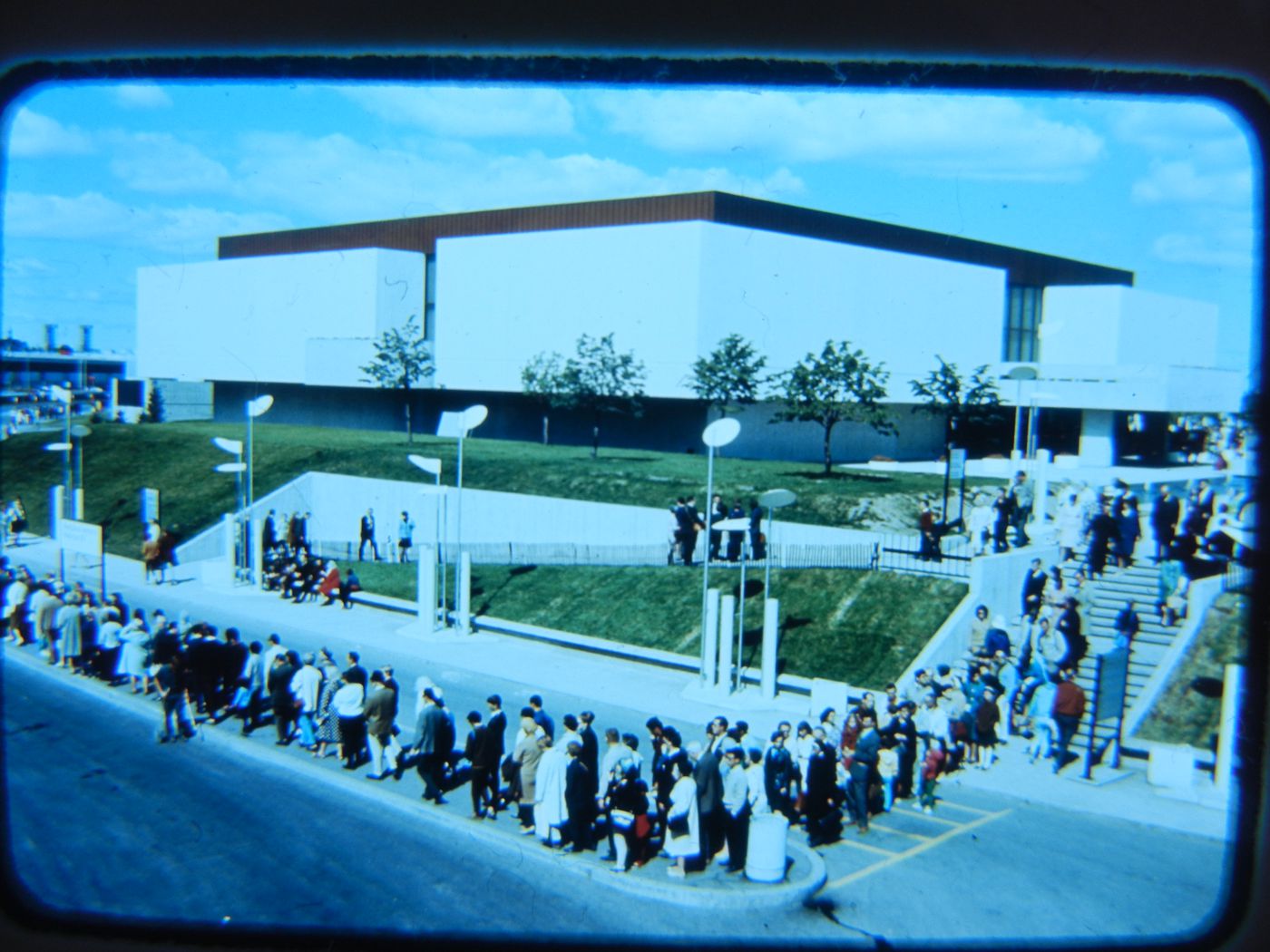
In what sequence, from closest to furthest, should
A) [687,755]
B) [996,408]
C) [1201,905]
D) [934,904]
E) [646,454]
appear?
[1201,905], [934,904], [687,755], [646,454], [996,408]

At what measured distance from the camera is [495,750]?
248 inches

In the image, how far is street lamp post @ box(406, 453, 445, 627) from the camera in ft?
33.4

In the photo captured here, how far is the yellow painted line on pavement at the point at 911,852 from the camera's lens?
17.5 ft

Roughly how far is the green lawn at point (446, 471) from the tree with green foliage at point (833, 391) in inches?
24.0

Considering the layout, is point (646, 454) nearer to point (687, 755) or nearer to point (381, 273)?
point (381, 273)

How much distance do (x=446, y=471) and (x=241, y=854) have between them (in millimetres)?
6306

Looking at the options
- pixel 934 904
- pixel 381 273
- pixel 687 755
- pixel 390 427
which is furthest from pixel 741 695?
pixel 381 273

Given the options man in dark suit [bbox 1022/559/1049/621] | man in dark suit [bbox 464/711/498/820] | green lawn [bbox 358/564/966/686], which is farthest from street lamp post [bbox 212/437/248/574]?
man in dark suit [bbox 1022/559/1049/621]

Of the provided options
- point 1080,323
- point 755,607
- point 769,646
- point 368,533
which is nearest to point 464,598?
point 368,533

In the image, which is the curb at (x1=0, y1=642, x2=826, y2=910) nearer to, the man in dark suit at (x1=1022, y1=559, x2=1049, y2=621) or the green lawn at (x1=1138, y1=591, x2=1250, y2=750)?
the green lawn at (x1=1138, y1=591, x2=1250, y2=750)

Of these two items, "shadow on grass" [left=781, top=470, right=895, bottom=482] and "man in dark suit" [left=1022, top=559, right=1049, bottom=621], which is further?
"shadow on grass" [left=781, top=470, right=895, bottom=482]

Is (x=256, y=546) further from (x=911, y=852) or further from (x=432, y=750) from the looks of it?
(x=911, y=852)

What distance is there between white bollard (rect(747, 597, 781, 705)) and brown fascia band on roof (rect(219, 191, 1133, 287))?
12.5 feet

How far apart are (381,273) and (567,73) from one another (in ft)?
31.8
